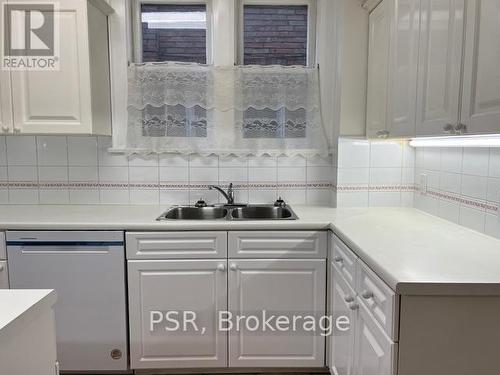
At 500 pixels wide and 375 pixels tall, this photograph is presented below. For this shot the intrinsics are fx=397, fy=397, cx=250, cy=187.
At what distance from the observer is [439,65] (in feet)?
5.21

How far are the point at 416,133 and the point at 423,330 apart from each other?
2.96 feet

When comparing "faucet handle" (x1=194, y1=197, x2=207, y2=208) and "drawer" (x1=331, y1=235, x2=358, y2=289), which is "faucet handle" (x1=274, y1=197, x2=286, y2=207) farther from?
"drawer" (x1=331, y1=235, x2=358, y2=289)

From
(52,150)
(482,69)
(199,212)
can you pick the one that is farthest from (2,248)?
(482,69)

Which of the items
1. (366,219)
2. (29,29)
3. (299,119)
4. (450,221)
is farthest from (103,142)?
(450,221)

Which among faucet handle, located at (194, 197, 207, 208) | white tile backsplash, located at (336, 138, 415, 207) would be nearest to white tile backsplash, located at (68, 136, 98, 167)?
faucet handle, located at (194, 197, 207, 208)

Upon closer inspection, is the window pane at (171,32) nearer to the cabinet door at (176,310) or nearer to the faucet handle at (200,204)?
the faucet handle at (200,204)

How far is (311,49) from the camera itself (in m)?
2.77

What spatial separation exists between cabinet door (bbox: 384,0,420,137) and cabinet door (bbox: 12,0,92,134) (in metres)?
1.67

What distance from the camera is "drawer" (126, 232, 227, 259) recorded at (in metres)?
2.16

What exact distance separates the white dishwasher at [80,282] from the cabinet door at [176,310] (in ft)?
0.27

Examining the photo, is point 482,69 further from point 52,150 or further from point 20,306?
point 52,150

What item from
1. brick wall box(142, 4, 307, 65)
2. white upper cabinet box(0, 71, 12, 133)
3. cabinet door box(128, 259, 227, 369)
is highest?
brick wall box(142, 4, 307, 65)

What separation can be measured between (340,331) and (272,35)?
196cm

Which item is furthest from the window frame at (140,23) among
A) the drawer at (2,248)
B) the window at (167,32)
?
the drawer at (2,248)
